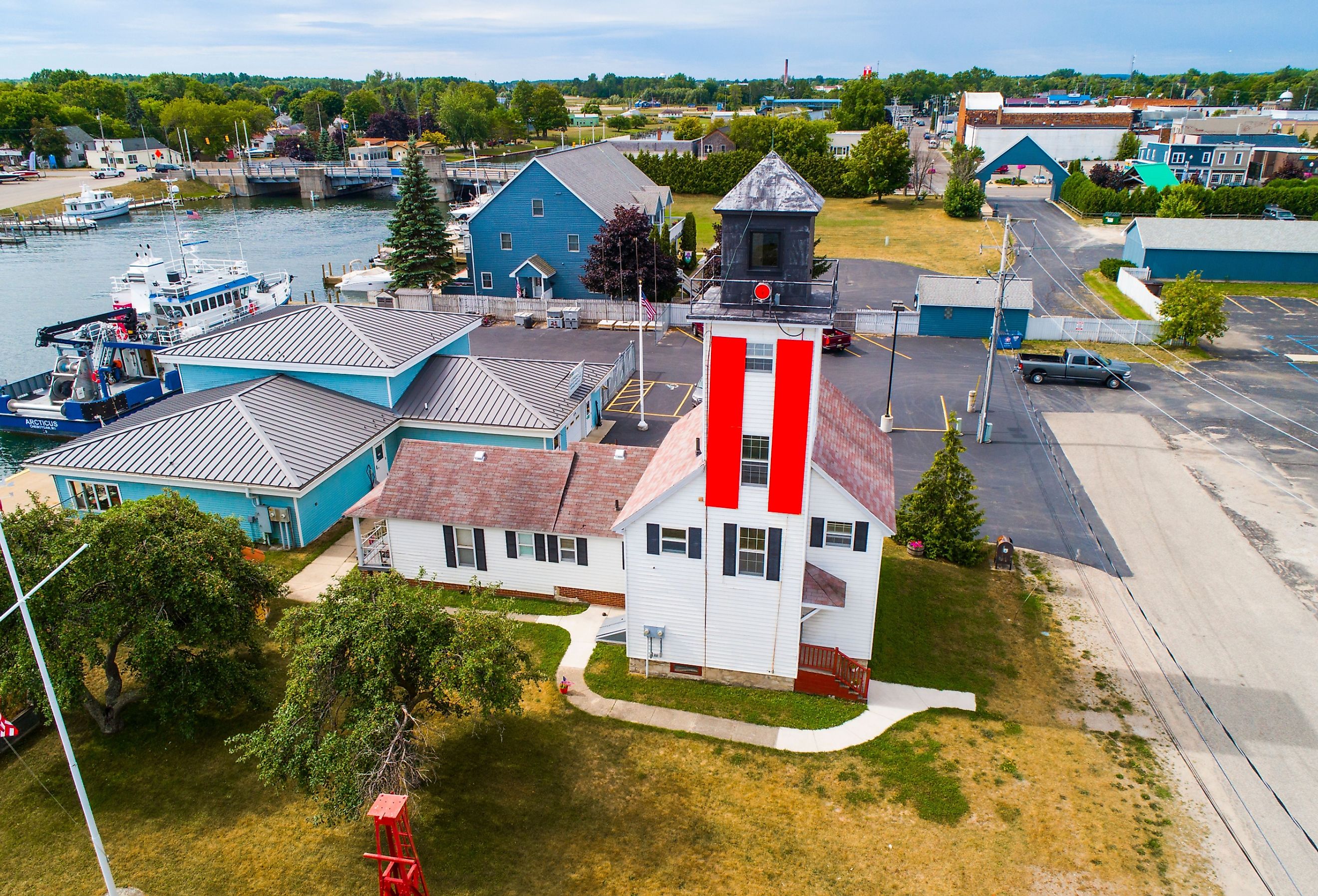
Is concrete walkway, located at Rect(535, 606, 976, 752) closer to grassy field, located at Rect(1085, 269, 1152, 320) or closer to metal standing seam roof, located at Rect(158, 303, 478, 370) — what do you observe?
metal standing seam roof, located at Rect(158, 303, 478, 370)

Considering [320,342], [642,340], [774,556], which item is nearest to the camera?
[774,556]

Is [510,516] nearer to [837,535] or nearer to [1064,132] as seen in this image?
[837,535]

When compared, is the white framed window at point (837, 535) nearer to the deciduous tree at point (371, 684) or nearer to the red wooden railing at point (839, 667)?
the red wooden railing at point (839, 667)

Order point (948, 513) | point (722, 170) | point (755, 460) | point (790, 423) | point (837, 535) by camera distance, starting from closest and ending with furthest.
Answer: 1. point (790, 423)
2. point (755, 460)
3. point (837, 535)
4. point (948, 513)
5. point (722, 170)

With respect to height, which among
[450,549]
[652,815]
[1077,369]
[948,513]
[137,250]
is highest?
[137,250]

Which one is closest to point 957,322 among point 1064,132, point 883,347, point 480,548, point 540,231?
point 883,347

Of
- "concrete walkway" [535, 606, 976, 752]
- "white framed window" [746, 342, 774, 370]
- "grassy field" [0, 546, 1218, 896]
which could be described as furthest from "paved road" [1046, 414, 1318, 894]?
"white framed window" [746, 342, 774, 370]

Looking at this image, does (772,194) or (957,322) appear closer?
(772,194)

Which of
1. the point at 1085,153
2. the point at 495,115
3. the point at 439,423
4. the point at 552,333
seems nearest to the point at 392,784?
the point at 439,423
